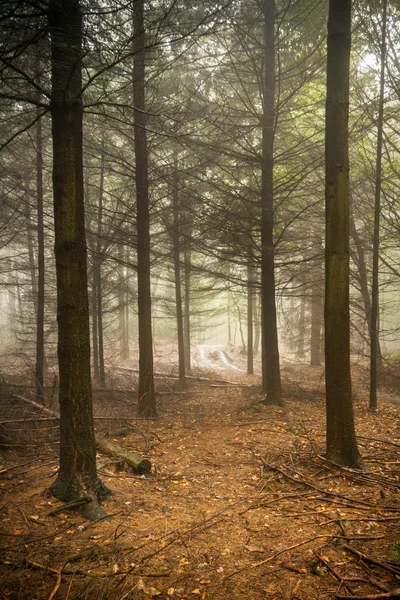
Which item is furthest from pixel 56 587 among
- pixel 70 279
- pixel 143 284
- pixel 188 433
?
pixel 143 284

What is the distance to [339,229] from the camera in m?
5.53

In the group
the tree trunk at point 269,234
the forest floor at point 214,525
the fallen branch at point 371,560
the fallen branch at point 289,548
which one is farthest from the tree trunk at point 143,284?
the fallen branch at point 371,560

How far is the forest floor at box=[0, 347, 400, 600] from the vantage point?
308cm

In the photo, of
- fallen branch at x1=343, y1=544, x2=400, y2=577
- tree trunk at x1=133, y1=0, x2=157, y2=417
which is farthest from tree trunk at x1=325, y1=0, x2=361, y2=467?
tree trunk at x1=133, y1=0, x2=157, y2=417

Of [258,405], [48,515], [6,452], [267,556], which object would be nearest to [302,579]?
[267,556]

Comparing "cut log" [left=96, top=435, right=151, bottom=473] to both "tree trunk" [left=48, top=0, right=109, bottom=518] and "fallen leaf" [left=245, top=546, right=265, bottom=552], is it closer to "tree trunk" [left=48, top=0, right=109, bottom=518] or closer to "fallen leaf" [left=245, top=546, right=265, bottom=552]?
"tree trunk" [left=48, top=0, right=109, bottom=518]

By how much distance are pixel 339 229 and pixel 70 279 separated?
390 centimetres

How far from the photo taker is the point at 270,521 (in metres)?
4.23

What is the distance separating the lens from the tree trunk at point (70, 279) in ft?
14.8

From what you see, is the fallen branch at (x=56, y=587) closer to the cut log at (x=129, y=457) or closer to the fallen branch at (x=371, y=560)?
the fallen branch at (x=371, y=560)

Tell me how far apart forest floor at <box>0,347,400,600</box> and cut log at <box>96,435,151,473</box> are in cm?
15

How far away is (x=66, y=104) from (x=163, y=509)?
5.16 meters

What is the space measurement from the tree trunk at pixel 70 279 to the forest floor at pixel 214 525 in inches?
18.1

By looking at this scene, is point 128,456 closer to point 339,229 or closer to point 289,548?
point 289,548
